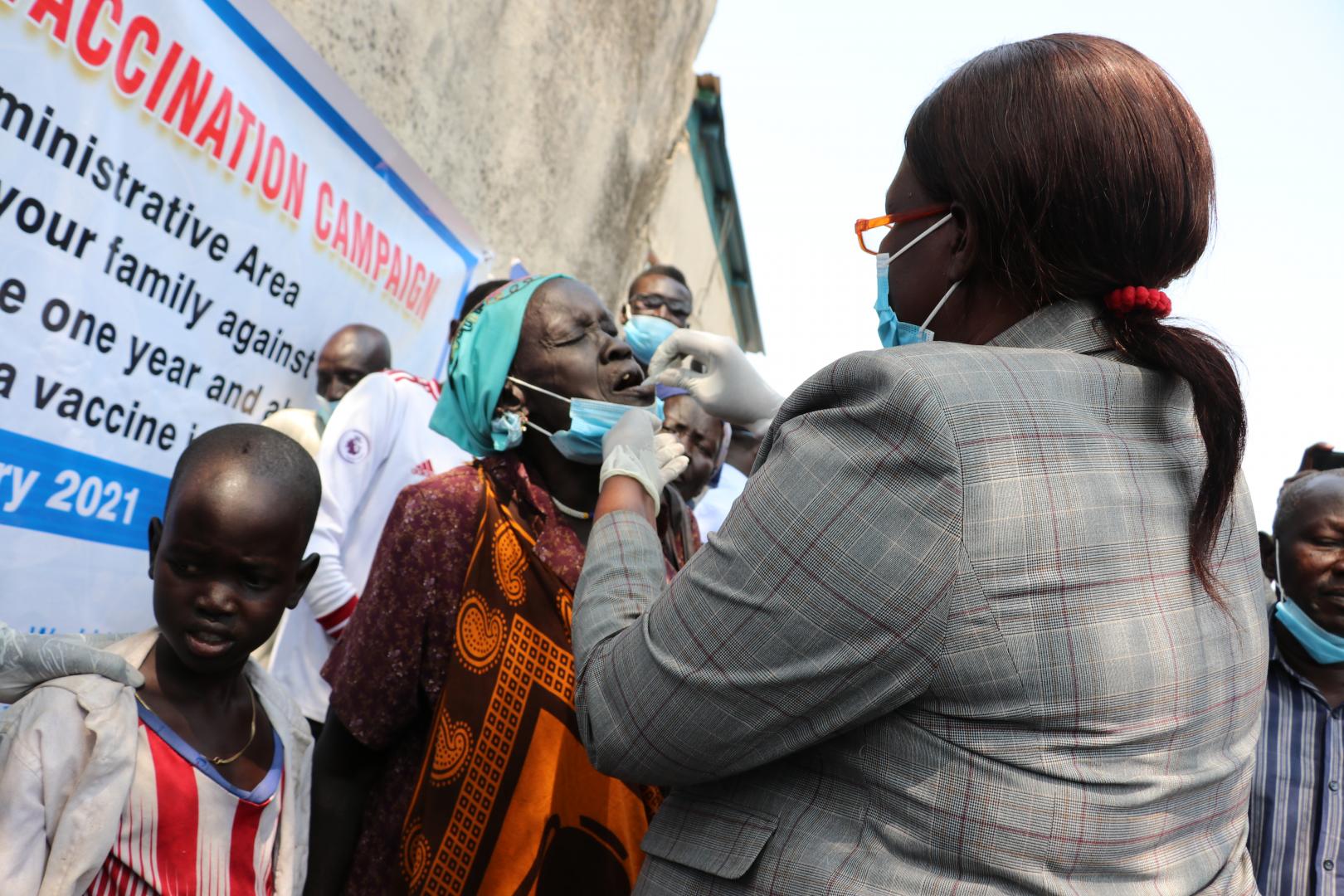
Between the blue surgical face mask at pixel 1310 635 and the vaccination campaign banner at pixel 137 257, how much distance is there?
2.88m

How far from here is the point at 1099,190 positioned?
1.21 m

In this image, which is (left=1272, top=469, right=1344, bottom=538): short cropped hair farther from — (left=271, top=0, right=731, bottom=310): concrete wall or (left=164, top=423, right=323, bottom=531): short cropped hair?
(left=271, top=0, right=731, bottom=310): concrete wall

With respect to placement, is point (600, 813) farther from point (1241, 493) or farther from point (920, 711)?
point (1241, 493)

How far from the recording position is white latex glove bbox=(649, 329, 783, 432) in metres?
2.08

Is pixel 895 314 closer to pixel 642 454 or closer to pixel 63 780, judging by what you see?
pixel 642 454

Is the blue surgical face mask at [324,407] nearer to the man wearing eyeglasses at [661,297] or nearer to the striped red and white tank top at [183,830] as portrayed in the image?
the man wearing eyeglasses at [661,297]

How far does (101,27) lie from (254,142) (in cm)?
61

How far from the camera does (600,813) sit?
1.84 m

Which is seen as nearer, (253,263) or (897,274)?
(897,274)

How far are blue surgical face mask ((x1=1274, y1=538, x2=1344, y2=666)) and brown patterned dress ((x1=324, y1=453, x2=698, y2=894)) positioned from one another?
67.8 inches

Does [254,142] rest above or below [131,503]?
above

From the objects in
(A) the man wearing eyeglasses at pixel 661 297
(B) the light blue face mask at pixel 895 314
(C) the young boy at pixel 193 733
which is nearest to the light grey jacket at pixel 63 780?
(C) the young boy at pixel 193 733

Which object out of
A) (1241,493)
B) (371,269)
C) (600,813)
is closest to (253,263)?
(371,269)

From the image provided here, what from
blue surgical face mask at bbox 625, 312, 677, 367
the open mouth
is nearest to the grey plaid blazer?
the open mouth
